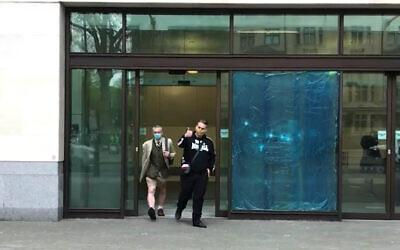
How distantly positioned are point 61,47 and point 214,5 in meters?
2.89

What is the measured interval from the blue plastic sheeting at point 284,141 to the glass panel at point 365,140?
38 cm

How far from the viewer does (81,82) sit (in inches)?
420

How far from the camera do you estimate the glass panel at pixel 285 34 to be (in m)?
10.5

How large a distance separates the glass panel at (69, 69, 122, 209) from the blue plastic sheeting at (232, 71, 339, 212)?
2.24m

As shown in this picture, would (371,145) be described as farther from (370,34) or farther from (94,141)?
(94,141)

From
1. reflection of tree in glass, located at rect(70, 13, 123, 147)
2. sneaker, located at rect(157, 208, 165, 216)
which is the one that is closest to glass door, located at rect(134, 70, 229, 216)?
sneaker, located at rect(157, 208, 165, 216)

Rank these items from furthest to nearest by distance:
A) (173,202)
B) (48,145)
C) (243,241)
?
(173,202) → (48,145) → (243,241)

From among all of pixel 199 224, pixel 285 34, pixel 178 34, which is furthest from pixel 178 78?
pixel 199 224

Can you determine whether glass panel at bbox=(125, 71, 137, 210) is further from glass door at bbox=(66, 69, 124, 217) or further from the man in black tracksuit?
the man in black tracksuit

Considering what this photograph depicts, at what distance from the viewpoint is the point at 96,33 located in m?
10.7

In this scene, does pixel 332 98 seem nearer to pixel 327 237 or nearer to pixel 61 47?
pixel 327 237

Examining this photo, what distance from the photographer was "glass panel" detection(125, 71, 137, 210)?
35.1 ft

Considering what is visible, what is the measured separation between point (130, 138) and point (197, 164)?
160cm

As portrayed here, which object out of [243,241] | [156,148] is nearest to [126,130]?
[156,148]
